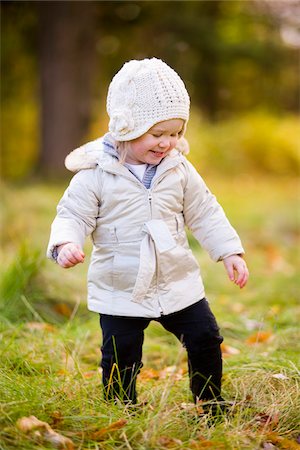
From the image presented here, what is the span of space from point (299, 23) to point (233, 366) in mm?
13486

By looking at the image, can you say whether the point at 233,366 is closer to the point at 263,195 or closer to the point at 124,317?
the point at 124,317

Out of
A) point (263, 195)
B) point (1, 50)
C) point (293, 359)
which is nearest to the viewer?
point (293, 359)

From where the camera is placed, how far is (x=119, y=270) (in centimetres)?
286

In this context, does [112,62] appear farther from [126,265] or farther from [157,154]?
[126,265]

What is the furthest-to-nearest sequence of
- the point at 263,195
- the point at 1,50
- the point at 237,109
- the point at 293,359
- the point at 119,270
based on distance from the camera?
1. the point at 237,109
2. the point at 1,50
3. the point at 263,195
4. the point at 293,359
5. the point at 119,270

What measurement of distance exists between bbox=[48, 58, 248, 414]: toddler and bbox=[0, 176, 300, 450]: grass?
0.62 feet

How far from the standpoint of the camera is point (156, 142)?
286 centimetres

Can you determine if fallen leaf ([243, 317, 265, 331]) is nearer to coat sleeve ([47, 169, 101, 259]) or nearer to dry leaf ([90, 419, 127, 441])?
coat sleeve ([47, 169, 101, 259])

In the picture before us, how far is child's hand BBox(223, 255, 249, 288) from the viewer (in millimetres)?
2955

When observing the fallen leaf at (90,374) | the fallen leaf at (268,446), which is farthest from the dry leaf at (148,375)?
the fallen leaf at (268,446)

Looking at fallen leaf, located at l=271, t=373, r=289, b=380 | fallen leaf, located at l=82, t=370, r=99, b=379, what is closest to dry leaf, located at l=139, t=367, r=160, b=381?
fallen leaf, located at l=82, t=370, r=99, b=379

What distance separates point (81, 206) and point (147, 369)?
1082 mm

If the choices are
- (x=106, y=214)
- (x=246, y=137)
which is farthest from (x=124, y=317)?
(x=246, y=137)

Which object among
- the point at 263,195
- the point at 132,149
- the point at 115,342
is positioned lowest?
the point at 263,195
